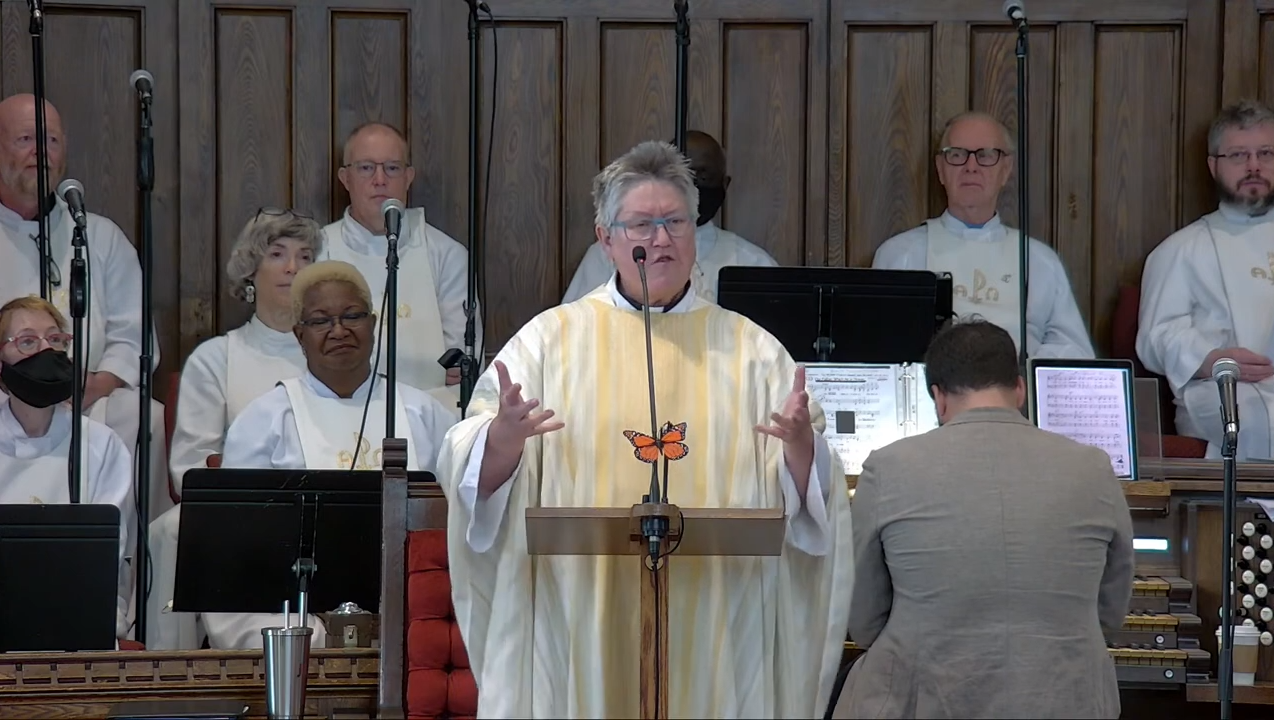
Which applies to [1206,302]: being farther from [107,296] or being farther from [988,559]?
[107,296]

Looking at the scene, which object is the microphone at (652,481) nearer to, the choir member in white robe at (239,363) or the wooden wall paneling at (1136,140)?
the choir member in white robe at (239,363)

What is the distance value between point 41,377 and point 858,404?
2.62 metres

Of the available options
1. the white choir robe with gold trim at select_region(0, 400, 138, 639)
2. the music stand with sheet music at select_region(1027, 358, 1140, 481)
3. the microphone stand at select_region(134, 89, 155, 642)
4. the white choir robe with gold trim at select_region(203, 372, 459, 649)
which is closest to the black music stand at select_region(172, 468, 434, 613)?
the microphone stand at select_region(134, 89, 155, 642)

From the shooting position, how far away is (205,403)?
6.57 metres

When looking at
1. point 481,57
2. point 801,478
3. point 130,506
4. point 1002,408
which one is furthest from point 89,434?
point 1002,408

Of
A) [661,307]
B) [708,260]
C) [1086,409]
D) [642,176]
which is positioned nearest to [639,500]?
[661,307]

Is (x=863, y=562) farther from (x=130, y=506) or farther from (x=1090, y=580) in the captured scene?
(x=130, y=506)

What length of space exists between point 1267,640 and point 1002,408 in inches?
84.6

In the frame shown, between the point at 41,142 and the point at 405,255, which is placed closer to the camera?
the point at 41,142

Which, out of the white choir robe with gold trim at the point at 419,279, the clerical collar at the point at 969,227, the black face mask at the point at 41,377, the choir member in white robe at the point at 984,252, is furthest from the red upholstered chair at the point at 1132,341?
the black face mask at the point at 41,377

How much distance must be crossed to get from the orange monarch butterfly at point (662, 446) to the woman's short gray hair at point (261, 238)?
3284 millimetres

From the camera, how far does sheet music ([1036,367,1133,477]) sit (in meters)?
5.41

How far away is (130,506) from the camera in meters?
6.17

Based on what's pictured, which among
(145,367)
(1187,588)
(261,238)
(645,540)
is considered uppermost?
(261,238)
